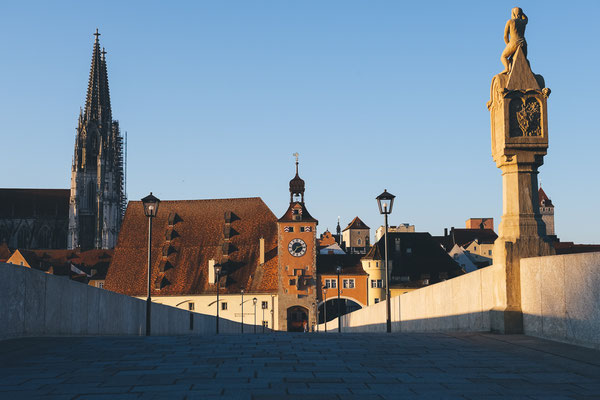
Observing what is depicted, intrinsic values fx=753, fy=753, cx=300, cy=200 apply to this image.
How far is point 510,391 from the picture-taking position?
6.71m

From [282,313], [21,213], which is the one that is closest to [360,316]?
[282,313]

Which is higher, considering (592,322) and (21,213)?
(21,213)

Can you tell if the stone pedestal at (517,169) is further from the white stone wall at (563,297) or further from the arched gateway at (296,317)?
the arched gateway at (296,317)

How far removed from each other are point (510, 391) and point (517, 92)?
7.48 metres

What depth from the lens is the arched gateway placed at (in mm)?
90669

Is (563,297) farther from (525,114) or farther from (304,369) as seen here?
(304,369)

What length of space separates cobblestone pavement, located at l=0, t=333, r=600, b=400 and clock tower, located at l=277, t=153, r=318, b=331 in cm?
7910

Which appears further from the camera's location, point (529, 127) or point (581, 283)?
point (529, 127)

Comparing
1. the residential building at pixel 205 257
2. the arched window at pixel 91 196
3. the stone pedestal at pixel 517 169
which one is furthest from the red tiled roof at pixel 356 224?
the stone pedestal at pixel 517 169

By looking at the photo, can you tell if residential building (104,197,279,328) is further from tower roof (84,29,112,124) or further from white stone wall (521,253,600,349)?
white stone wall (521,253,600,349)

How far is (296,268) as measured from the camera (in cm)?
9144

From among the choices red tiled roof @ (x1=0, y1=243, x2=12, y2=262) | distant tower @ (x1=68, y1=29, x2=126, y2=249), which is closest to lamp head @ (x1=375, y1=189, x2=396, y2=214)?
red tiled roof @ (x1=0, y1=243, x2=12, y2=262)

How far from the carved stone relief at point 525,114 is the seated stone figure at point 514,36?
0.76 m

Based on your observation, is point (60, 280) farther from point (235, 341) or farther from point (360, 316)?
point (360, 316)
